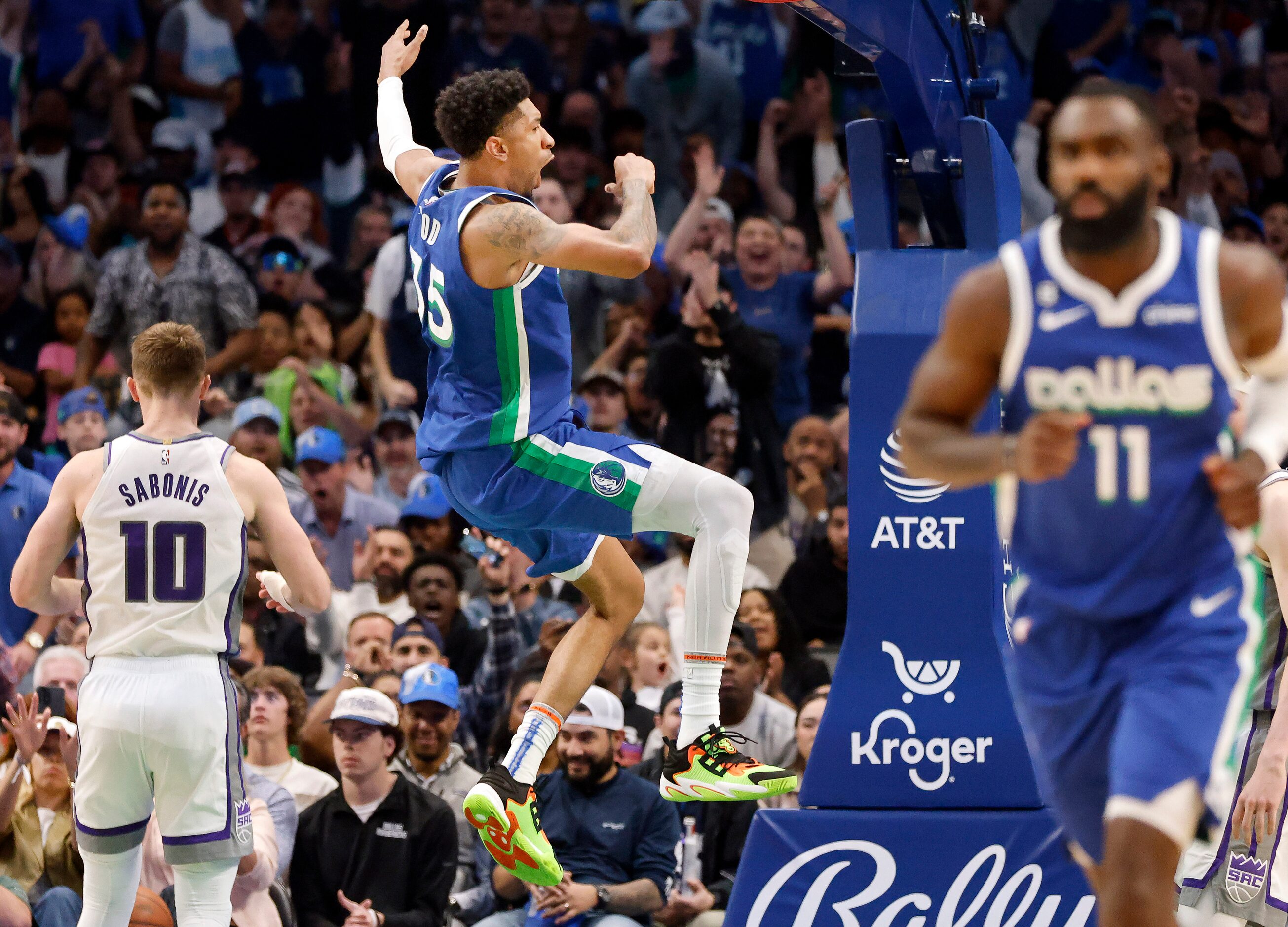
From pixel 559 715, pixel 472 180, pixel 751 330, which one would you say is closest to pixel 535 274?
pixel 472 180

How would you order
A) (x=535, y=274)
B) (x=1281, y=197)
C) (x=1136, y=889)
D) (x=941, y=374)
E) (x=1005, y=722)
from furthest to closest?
1. (x=1281, y=197)
2. (x=1005, y=722)
3. (x=535, y=274)
4. (x=941, y=374)
5. (x=1136, y=889)

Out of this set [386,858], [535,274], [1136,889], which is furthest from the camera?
[386,858]

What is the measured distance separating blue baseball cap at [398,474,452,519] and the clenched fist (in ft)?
22.8

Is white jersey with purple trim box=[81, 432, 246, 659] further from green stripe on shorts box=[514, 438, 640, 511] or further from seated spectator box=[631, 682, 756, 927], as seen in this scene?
seated spectator box=[631, 682, 756, 927]

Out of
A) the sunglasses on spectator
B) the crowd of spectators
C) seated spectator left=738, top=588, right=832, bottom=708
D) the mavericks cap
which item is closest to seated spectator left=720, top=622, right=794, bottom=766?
the crowd of spectators

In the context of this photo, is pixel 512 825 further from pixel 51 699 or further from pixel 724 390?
pixel 724 390

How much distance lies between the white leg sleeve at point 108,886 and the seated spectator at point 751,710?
3147 mm

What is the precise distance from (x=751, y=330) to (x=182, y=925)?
5651 millimetres

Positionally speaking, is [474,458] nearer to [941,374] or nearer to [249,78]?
[941,374]

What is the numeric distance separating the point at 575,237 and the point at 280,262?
7.80 meters

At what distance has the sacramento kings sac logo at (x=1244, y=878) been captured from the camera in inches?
259

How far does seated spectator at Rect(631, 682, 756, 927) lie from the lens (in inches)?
330

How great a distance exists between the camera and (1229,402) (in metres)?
4.41

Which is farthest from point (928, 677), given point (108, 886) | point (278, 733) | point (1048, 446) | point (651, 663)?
point (278, 733)
